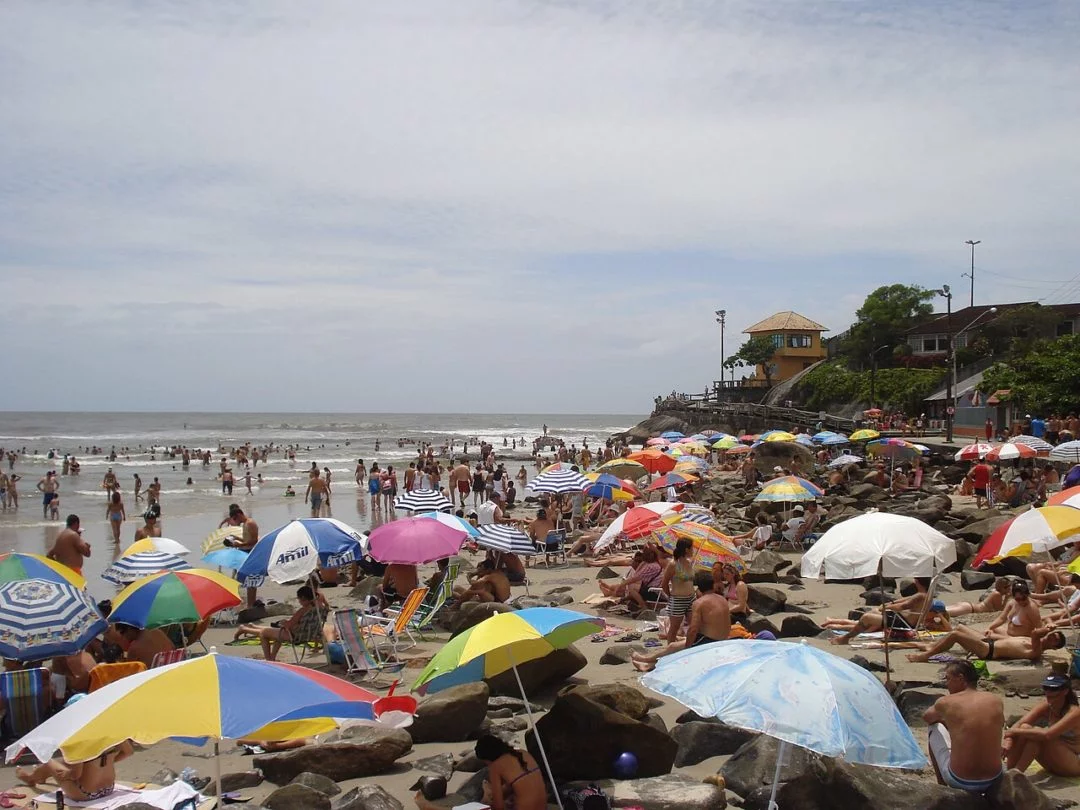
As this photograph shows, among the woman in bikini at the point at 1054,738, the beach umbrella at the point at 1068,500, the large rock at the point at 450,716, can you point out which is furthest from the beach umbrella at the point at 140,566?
the beach umbrella at the point at 1068,500

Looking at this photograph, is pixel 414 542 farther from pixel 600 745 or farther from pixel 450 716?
pixel 600 745

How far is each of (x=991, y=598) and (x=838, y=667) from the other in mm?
6829

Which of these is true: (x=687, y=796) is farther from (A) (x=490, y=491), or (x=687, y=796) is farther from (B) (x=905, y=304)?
(B) (x=905, y=304)

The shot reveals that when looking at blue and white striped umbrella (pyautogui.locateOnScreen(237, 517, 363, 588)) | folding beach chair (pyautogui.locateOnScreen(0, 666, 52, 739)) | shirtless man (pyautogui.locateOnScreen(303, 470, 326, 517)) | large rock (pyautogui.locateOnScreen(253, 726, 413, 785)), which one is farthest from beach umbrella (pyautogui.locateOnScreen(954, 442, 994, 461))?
folding beach chair (pyautogui.locateOnScreen(0, 666, 52, 739))

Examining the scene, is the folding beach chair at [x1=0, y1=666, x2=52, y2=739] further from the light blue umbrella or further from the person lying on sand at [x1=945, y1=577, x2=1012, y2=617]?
the person lying on sand at [x1=945, y1=577, x2=1012, y2=617]

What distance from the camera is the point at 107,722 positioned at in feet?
13.1

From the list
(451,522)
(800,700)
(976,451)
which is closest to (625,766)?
(800,700)

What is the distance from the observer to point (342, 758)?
21.5 feet

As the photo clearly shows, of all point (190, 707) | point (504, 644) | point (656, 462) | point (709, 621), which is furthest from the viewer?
point (656, 462)

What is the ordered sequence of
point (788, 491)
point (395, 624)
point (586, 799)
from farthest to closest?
point (788, 491) < point (395, 624) < point (586, 799)

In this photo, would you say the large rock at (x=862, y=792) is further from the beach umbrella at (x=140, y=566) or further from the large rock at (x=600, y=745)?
the beach umbrella at (x=140, y=566)

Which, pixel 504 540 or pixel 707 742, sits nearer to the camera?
pixel 707 742

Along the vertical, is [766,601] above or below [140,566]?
below

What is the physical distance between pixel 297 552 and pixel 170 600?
1687mm
